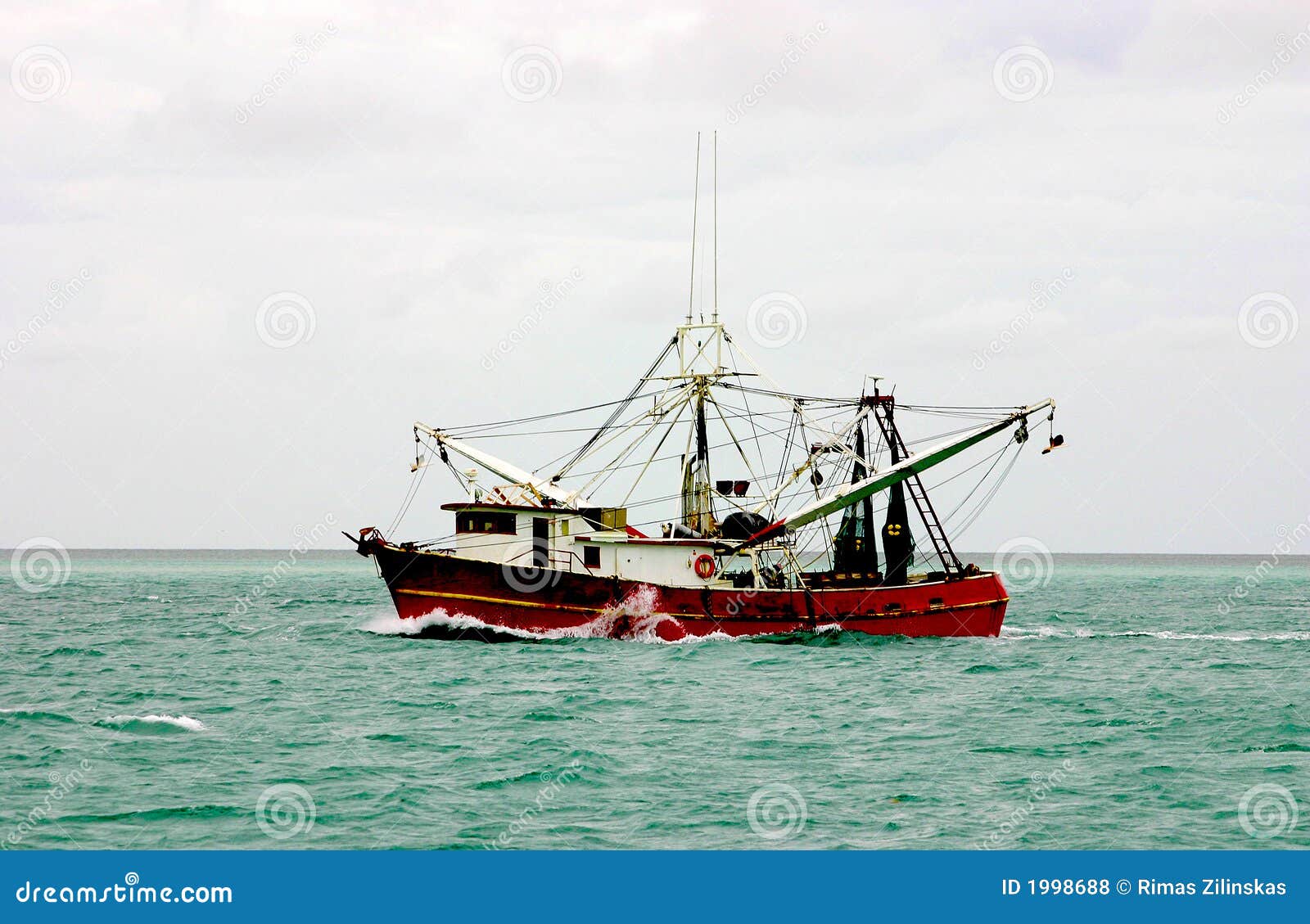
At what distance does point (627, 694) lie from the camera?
30328 mm

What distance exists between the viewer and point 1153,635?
5159cm

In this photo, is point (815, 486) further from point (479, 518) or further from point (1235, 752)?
point (1235, 752)

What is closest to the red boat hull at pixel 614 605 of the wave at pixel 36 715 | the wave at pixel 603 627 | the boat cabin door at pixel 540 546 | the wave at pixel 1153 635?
the wave at pixel 603 627

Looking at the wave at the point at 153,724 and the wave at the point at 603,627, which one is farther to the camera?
the wave at the point at 603,627

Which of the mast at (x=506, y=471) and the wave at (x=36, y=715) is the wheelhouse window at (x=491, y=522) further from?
the wave at (x=36, y=715)

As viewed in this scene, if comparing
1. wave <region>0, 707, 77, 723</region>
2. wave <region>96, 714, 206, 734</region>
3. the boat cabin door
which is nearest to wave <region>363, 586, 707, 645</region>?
the boat cabin door

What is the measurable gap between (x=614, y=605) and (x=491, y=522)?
188 inches

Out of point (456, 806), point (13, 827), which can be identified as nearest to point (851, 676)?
point (456, 806)

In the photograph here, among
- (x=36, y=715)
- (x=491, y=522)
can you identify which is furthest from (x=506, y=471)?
(x=36, y=715)

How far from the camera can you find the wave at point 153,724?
83.0 ft

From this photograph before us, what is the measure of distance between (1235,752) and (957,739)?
16.1 ft

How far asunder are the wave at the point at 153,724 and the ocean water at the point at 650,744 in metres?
0.10

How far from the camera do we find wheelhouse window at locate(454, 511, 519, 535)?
4216cm

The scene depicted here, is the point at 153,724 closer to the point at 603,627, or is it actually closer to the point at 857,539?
the point at 603,627
